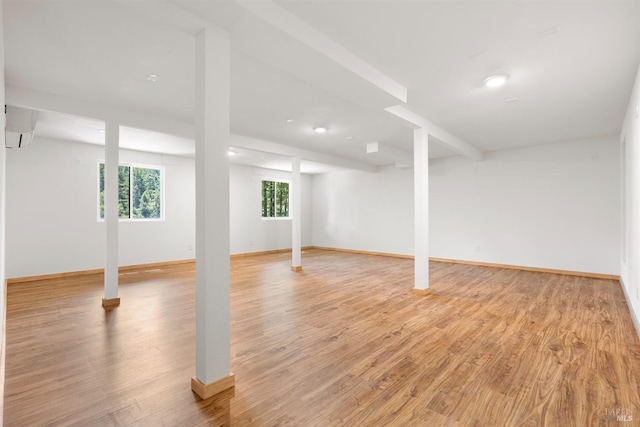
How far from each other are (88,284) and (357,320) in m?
4.58

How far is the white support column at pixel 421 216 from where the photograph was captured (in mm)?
4406

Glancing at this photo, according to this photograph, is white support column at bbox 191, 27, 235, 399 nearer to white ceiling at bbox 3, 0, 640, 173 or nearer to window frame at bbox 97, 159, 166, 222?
white ceiling at bbox 3, 0, 640, 173

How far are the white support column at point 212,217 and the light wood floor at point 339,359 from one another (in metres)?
0.23

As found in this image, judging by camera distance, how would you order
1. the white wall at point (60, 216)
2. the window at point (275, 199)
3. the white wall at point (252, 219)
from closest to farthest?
the white wall at point (60, 216)
the white wall at point (252, 219)
the window at point (275, 199)

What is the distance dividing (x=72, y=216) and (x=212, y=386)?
5.58 m

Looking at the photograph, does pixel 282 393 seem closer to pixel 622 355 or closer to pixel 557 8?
pixel 622 355

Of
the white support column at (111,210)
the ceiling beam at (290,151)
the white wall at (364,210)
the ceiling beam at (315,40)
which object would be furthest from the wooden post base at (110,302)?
the white wall at (364,210)

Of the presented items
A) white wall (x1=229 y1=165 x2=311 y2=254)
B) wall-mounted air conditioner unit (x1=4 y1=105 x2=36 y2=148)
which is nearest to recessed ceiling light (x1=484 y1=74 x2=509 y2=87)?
wall-mounted air conditioner unit (x1=4 y1=105 x2=36 y2=148)

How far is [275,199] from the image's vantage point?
31.2ft

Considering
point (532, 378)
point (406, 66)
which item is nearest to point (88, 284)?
point (406, 66)

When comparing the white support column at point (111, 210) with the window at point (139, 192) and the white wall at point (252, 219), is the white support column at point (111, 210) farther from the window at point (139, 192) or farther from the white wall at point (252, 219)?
the white wall at point (252, 219)

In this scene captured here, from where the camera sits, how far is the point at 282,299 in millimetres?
4137

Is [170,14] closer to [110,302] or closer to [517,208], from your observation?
[110,302]

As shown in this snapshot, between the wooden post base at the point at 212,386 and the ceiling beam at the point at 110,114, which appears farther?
the ceiling beam at the point at 110,114
